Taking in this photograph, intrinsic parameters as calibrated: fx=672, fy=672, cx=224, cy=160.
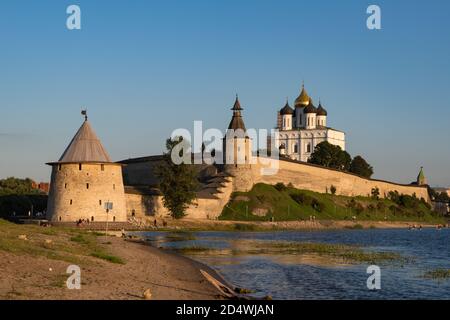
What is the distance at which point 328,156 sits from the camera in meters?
103

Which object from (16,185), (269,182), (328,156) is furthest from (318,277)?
(328,156)

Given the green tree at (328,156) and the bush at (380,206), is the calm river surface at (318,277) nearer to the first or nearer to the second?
the bush at (380,206)

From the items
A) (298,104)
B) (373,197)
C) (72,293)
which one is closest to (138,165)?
(373,197)

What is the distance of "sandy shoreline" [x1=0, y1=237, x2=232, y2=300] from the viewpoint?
1332 cm

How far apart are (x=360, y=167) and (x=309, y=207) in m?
33.8

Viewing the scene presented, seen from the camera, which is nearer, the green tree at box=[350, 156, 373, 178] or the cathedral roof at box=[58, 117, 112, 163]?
the cathedral roof at box=[58, 117, 112, 163]

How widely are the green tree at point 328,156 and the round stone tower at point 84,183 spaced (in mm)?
60013

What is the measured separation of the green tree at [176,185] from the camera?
57375 mm

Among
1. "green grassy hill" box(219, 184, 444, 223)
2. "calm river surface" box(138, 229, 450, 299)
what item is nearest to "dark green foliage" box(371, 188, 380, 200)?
"green grassy hill" box(219, 184, 444, 223)

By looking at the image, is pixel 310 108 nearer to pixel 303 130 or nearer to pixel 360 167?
pixel 303 130

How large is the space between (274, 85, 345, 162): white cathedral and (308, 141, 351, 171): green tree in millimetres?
7528

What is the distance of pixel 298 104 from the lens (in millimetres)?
119562

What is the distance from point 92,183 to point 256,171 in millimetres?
35686

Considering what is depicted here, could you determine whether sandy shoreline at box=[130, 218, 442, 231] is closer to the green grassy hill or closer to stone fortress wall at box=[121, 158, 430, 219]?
the green grassy hill
